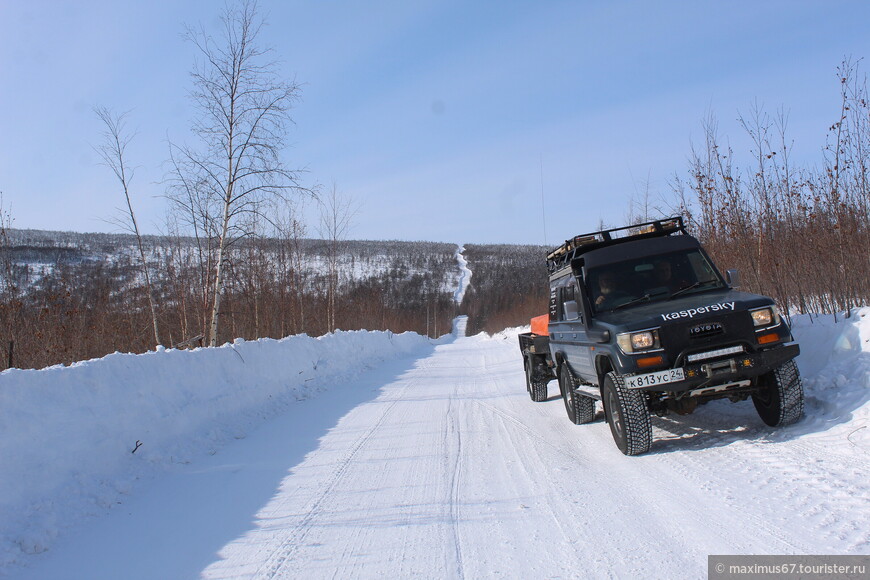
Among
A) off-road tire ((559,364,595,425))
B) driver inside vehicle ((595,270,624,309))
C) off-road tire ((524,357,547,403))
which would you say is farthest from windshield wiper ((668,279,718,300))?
off-road tire ((524,357,547,403))

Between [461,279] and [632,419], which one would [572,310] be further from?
[461,279]

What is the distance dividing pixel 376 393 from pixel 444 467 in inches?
293

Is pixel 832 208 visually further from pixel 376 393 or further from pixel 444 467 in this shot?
pixel 376 393

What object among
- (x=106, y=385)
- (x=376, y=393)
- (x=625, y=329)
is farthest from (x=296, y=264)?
(x=625, y=329)

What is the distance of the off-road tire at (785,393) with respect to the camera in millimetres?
6020

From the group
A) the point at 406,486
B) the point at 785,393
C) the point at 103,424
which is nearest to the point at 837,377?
the point at 785,393

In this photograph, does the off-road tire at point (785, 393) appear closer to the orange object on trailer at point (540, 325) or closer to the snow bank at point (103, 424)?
the orange object on trailer at point (540, 325)

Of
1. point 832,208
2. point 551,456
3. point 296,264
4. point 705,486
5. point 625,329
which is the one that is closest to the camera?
point 705,486

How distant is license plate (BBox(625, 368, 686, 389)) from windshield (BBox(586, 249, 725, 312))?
1399 millimetres

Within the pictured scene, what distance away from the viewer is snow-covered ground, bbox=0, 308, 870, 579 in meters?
3.97

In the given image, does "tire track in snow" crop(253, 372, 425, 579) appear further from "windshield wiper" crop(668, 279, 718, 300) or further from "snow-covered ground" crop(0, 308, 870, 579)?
"windshield wiper" crop(668, 279, 718, 300)

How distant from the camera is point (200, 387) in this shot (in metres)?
9.30

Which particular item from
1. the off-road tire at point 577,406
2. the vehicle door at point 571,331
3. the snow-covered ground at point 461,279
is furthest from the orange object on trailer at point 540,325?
the snow-covered ground at point 461,279

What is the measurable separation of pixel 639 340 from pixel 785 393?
1.64 m
